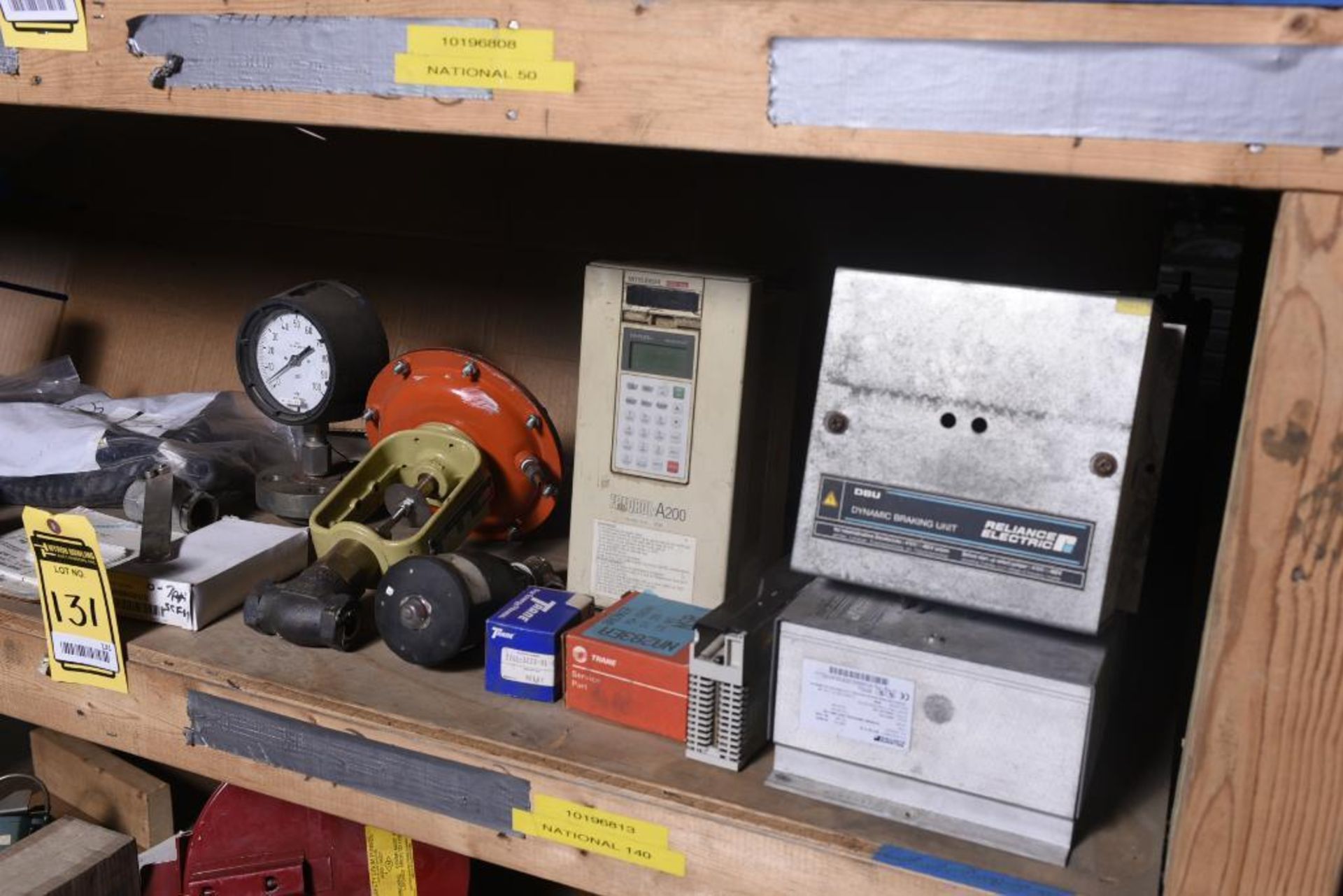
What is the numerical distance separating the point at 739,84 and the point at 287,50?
0.32 metres

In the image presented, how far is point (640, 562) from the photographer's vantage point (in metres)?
0.99

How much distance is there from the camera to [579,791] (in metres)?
0.81

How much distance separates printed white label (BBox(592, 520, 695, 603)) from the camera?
979 millimetres

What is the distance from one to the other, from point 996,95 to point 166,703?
2.57 feet

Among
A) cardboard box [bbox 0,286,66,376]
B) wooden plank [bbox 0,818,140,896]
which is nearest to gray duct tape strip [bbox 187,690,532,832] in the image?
wooden plank [bbox 0,818,140,896]

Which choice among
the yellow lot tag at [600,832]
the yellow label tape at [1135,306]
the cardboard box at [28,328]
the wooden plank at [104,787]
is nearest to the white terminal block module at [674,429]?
the yellow lot tag at [600,832]

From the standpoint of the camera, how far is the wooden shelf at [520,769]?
75cm

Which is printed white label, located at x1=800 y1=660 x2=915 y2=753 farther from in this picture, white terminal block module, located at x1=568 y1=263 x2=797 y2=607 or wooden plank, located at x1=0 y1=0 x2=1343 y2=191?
wooden plank, located at x1=0 y1=0 x2=1343 y2=191

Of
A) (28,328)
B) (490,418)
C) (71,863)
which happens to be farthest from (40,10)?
(28,328)

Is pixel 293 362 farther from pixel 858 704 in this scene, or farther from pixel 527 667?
pixel 858 704

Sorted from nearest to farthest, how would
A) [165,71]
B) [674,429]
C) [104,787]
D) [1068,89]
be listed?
1. [1068,89]
2. [165,71]
3. [674,429]
4. [104,787]

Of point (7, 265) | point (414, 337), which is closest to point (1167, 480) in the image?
point (414, 337)

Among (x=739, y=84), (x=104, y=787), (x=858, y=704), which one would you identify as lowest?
(x=104, y=787)

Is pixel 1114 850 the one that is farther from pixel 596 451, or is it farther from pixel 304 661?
pixel 304 661
